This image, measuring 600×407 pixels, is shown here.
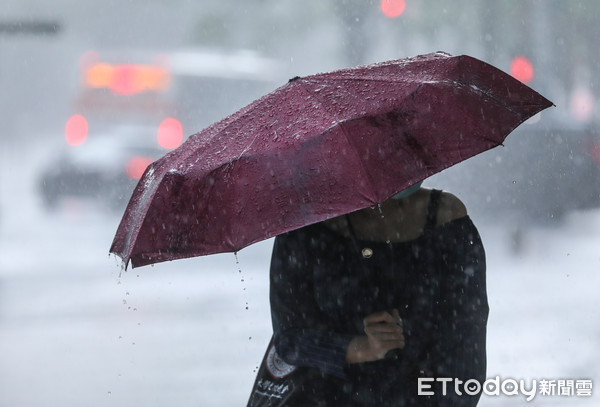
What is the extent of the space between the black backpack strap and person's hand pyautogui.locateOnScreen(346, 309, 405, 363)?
24cm

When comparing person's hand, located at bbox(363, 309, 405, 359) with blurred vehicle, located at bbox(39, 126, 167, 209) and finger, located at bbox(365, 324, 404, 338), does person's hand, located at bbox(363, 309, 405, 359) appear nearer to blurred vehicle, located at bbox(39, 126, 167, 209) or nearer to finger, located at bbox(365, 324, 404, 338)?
finger, located at bbox(365, 324, 404, 338)

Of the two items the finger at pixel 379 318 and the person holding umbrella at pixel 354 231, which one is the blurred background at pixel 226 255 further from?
the finger at pixel 379 318

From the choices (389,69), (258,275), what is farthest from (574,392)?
(258,275)

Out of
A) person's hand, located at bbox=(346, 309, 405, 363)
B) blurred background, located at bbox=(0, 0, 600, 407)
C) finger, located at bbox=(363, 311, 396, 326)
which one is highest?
blurred background, located at bbox=(0, 0, 600, 407)

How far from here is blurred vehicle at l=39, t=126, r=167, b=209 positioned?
17.0 metres

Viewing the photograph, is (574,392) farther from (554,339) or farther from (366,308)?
(366,308)

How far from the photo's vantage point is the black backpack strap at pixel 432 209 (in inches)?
122

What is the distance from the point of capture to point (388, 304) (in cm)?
306

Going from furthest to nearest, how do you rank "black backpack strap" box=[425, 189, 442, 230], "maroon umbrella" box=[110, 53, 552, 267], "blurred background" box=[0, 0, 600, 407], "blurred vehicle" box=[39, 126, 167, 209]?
1. "blurred vehicle" box=[39, 126, 167, 209]
2. "blurred background" box=[0, 0, 600, 407]
3. "black backpack strap" box=[425, 189, 442, 230]
4. "maroon umbrella" box=[110, 53, 552, 267]

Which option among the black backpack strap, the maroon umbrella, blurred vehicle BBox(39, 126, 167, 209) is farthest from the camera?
blurred vehicle BBox(39, 126, 167, 209)

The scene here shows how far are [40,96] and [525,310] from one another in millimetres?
38221

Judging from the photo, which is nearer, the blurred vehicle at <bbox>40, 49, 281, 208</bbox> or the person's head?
the person's head

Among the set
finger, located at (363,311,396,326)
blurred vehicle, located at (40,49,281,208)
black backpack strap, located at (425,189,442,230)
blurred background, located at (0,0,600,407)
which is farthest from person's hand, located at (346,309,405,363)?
blurred vehicle, located at (40,49,281,208)

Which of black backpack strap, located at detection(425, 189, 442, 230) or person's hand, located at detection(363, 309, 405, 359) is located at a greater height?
black backpack strap, located at detection(425, 189, 442, 230)
